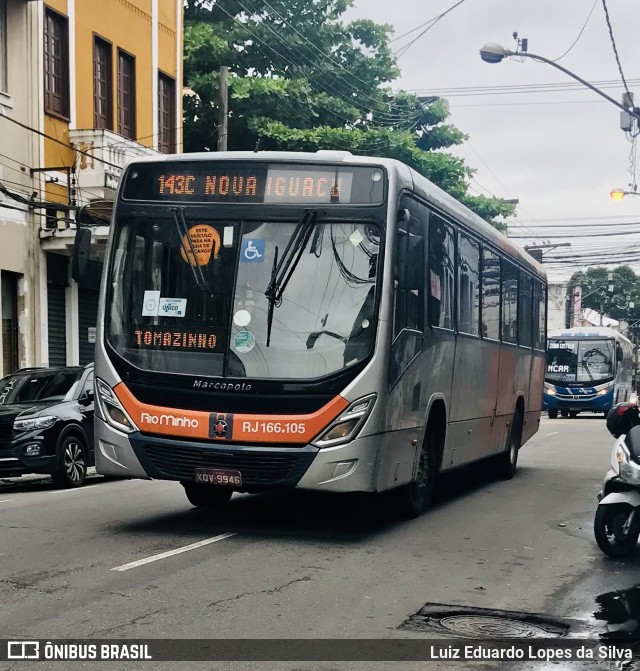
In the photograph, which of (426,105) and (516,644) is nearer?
(516,644)

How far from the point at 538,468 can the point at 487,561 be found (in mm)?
9460

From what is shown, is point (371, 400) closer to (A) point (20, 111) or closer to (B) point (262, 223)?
(B) point (262, 223)

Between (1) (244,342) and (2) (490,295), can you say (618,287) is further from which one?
(1) (244,342)

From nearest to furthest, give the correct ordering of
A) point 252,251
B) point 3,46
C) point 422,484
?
1. point 252,251
2. point 422,484
3. point 3,46

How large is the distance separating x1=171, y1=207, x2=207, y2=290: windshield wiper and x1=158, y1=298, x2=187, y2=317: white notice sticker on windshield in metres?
0.21

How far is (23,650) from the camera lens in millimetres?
5871

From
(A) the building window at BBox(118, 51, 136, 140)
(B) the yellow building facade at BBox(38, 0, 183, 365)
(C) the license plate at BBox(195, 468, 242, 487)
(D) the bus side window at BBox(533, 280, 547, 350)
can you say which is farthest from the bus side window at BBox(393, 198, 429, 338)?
(A) the building window at BBox(118, 51, 136, 140)

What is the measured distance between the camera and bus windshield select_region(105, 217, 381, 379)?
9.52 meters

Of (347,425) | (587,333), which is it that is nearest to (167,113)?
(587,333)

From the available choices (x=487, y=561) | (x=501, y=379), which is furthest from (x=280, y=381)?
(x=501, y=379)

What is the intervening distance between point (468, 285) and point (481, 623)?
6.61 meters

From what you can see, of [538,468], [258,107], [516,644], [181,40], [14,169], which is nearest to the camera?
[516,644]

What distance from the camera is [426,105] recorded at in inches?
1652

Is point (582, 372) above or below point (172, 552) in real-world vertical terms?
below
